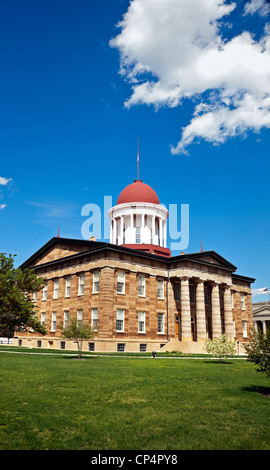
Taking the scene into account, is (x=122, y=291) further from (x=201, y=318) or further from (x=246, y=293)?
(x=246, y=293)

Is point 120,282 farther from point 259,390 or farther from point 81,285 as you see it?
point 259,390

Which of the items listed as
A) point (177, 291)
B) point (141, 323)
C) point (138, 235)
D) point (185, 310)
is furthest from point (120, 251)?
point (138, 235)

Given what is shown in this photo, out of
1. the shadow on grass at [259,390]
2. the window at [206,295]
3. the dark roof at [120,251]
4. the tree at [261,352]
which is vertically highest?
the dark roof at [120,251]

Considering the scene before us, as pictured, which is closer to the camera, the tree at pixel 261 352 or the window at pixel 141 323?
the tree at pixel 261 352

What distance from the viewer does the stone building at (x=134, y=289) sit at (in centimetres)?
3872

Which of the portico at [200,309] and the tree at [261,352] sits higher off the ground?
the portico at [200,309]

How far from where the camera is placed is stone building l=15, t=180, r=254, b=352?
38.7 m

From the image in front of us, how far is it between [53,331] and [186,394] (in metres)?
35.8

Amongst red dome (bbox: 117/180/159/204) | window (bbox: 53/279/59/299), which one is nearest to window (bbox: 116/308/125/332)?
window (bbox: 53/279/59/299)

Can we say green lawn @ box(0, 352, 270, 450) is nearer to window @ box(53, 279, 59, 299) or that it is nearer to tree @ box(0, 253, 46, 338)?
tree @ box(0, 253, 46, 338)

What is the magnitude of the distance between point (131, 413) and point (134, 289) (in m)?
30.6

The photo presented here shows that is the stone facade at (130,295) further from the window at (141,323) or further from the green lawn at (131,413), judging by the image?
the green lawn at (131,413)

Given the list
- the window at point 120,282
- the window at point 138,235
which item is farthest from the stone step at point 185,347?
the window at point 138,235

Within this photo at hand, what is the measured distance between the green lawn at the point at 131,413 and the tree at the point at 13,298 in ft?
46.7
